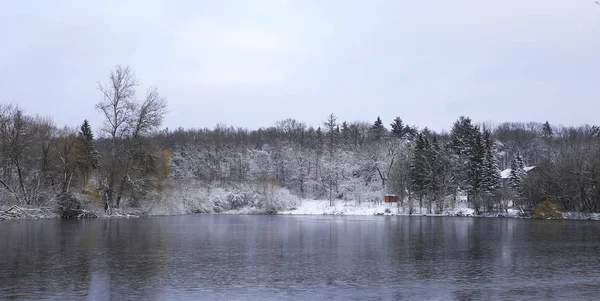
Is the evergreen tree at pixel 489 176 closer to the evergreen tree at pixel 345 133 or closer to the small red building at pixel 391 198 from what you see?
the small red building at pixel 391 198

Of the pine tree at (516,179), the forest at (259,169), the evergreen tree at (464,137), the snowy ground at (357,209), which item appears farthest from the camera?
the evergreen tree at (464,137)

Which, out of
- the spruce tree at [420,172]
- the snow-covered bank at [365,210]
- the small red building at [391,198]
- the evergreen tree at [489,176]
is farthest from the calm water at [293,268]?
the small red building at [391,198]

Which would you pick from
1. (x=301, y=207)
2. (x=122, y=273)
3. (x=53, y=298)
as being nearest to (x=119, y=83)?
(x=301, y=207)

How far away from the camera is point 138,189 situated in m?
64.3

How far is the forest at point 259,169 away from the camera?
2414 inches

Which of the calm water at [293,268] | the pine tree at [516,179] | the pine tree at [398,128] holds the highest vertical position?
the pine tree at [398,128]

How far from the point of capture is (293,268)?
69.6 ft

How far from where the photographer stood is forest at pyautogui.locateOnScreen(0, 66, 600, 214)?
201 feet

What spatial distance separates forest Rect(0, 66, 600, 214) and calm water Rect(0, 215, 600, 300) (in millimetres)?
29083

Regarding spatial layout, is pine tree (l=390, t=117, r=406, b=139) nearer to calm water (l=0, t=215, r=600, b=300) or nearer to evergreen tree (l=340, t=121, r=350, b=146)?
evergreen tree (l=340, t=121, r=350, b=146)

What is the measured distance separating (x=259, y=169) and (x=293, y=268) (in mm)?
92349

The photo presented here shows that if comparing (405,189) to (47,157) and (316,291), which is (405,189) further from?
(316,291)

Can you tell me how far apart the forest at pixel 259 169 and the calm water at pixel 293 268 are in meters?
29.1

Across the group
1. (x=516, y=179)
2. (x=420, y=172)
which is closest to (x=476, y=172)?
(x=516, y=179)
